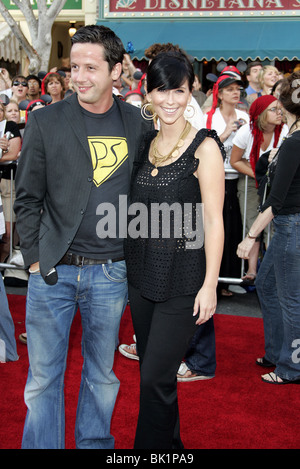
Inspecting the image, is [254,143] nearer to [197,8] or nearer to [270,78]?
[270,78]

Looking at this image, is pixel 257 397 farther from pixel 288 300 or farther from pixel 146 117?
pixel 146 117

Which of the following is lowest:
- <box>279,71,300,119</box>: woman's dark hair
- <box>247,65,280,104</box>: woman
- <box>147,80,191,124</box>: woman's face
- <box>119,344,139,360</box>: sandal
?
<box>119,344,139,360</box>: sandal

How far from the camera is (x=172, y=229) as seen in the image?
2662 millimetres

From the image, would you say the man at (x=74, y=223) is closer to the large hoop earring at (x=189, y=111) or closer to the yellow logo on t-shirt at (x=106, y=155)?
the yellow logo on t-shirt at (x=106, y=155)

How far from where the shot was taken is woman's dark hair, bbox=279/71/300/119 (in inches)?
158

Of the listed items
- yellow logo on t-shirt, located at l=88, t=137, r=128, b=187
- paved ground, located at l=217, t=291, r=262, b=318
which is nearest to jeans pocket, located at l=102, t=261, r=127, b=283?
yellow logo on t-shirt, located at l=88, t=137, r=128, b=187

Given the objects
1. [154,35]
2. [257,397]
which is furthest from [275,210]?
[154,35]

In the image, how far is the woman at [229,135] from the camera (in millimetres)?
6066

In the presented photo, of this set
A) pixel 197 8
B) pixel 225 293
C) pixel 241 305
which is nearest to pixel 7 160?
pixel 225 293

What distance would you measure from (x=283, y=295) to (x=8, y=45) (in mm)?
16893

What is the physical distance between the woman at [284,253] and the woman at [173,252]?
1.28 meters

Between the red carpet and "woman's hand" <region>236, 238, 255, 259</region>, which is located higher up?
"woman's hand" <region>236, 238, 255, 259</region>

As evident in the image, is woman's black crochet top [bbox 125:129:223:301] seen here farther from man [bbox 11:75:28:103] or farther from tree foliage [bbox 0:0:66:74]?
tree foliage [bbox 0:0:66:74]

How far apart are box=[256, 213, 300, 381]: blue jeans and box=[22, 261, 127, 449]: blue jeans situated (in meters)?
1.63
